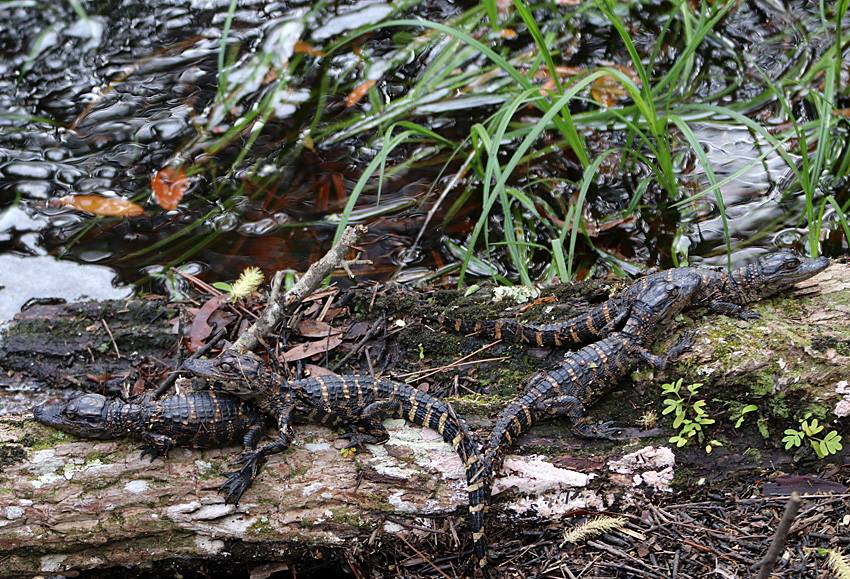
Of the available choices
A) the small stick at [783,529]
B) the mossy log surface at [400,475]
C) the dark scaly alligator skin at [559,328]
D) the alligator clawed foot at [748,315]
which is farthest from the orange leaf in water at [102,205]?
the small stick at [783,529]

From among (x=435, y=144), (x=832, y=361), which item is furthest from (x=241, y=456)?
(x=435, y=144)


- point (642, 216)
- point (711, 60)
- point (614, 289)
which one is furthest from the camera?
point (711, 60)

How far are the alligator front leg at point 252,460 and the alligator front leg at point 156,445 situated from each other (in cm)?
30

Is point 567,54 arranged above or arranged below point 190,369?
above

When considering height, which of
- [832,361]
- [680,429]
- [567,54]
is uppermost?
[567,54]

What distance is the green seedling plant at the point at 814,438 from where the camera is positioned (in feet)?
10.4

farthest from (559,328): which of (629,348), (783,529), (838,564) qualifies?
(783,529)

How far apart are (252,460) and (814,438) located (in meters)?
2.37

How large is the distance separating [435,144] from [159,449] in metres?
3.16

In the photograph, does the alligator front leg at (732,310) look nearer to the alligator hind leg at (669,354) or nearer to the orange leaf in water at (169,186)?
the alligator hind leg at (669,354)

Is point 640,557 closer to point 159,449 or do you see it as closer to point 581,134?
point 159,449

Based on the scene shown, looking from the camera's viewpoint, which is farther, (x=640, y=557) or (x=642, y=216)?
(x=642, y=216)

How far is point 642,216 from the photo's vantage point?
525 centimetres

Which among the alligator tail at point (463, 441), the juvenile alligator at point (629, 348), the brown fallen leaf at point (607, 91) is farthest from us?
the brown fallen leaf at point (607, 91)
